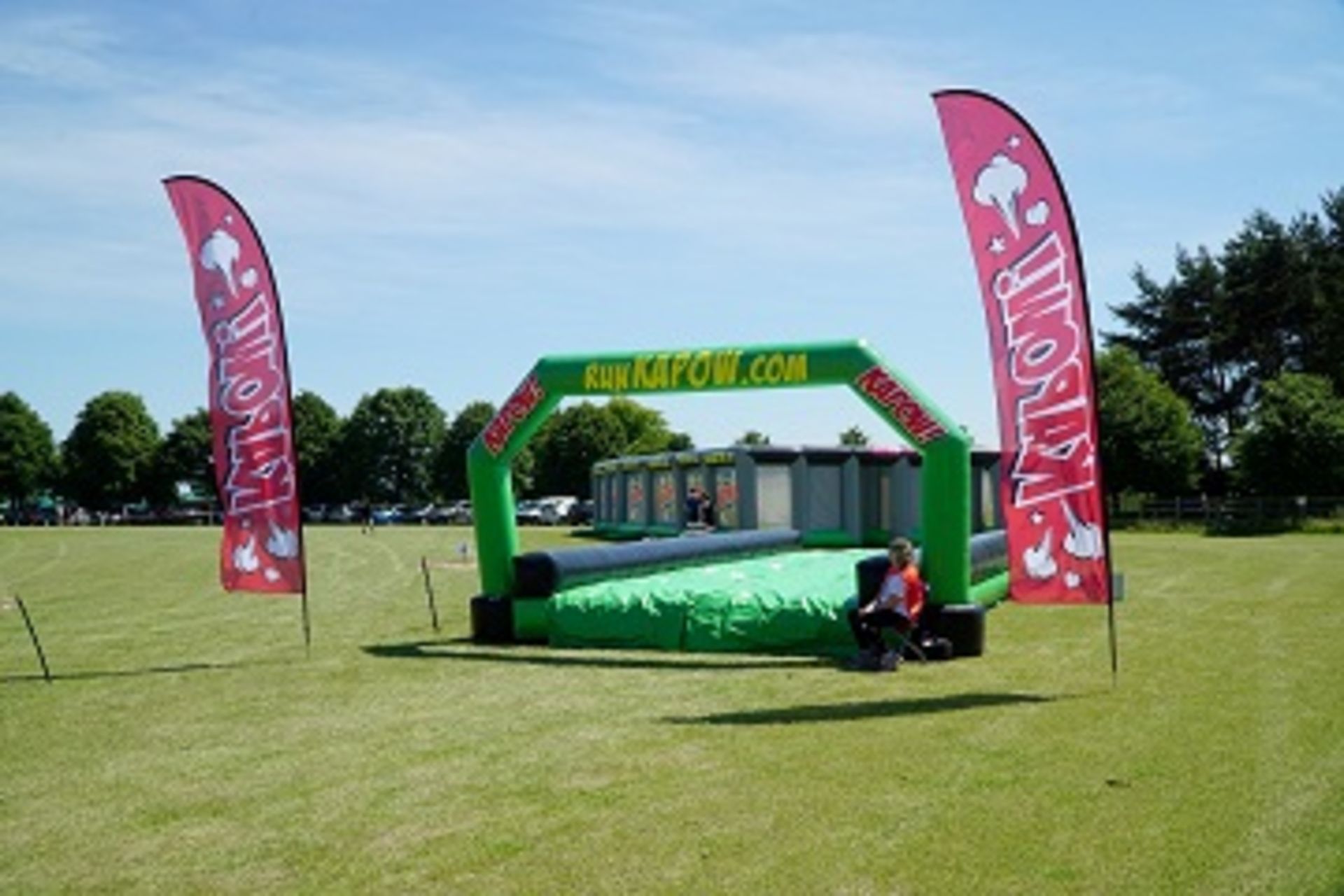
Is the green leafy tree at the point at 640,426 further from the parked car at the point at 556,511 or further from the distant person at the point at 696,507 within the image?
the distant person at the point at 696,507

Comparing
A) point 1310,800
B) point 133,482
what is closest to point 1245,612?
point 1310,800

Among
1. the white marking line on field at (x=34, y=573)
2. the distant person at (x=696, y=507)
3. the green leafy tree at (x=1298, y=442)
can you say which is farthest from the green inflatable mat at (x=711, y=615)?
the green leafy tree at (x=1298, y=442)

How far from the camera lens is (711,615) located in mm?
14047

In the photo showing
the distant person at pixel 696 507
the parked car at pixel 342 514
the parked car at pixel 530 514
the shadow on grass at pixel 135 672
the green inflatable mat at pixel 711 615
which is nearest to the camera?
the shadow on grass at pixel 135 672

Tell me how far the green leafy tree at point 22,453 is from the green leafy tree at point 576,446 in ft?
132

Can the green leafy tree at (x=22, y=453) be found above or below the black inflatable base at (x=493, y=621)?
above

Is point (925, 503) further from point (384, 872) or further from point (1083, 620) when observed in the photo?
point (384, 872)

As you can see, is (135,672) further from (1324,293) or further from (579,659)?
(1324,293)

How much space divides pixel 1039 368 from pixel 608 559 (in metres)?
6.31

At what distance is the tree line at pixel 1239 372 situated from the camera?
1962 inches

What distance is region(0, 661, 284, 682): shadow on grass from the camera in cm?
1280

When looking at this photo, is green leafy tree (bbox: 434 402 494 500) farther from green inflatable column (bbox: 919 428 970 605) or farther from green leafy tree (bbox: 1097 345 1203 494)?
green inflatable column (bbox: 919 428 970 605)

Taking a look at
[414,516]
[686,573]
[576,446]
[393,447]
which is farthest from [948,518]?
[393,447]

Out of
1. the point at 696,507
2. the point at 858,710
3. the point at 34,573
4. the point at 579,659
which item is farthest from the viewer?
the point at 696,507
